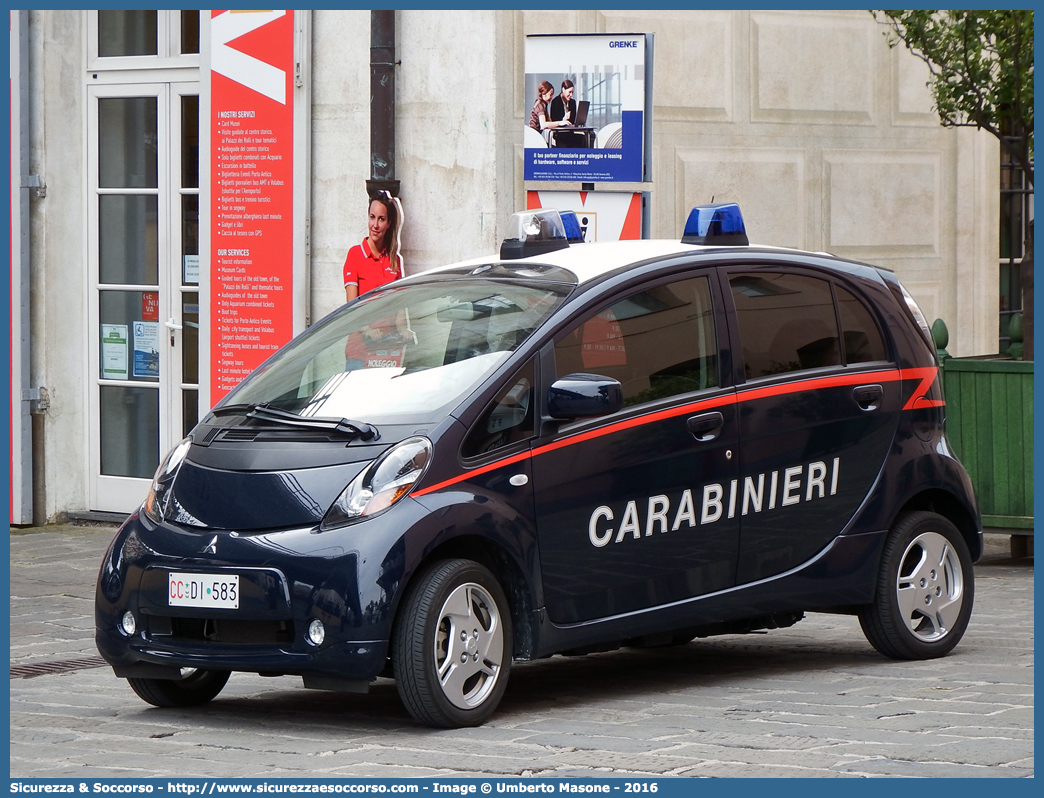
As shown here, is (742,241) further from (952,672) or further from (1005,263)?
(1005,263)

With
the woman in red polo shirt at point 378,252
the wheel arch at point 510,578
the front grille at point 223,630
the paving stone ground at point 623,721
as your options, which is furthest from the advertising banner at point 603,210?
the front grille at point 223,630

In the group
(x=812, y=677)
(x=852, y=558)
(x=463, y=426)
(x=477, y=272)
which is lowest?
(x=812, y=677)

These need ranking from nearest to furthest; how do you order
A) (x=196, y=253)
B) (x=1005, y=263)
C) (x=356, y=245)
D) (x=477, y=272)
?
(x=477, y=272) < (x=356, y=245) < (x=196, y=253) < (x=1005, y=263)

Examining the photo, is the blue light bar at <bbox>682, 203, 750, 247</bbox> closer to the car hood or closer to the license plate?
the car hood

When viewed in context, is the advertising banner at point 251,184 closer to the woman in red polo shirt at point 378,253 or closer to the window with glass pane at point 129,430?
the woman in red polo shirt at point 378,253

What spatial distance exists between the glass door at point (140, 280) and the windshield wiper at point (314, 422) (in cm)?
605

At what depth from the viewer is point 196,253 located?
1228 centimetres

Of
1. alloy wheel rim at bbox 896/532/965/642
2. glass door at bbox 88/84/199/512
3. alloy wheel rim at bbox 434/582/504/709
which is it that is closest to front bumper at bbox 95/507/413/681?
alloy wheel rim at bbox 434/582/504/709

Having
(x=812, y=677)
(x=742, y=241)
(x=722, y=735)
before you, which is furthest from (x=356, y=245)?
(x=722, y=735)

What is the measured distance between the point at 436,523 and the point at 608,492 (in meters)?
0.79

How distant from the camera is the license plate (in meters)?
5.85

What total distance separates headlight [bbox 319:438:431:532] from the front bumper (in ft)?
0.17

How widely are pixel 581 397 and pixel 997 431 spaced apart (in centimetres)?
499

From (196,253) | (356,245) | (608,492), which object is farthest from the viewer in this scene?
(196,253)
